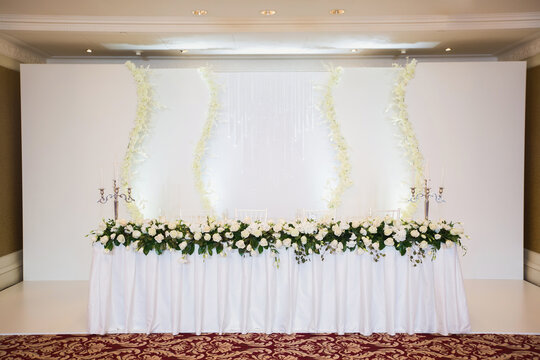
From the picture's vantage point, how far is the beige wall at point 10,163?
6.67 meters

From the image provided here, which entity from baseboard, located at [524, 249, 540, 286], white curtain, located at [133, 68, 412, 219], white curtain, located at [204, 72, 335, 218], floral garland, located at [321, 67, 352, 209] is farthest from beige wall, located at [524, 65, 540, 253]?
white curtain, located at [204, 72, 335, 218]

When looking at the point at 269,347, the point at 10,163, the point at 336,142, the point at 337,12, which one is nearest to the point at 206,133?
the point at 336,142

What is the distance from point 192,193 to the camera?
7.12 meters

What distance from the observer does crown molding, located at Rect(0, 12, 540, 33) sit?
621 cm

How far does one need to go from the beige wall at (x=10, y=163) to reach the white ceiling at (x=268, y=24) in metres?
0.76

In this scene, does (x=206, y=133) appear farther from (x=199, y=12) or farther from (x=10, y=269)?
(x=10, y=269)

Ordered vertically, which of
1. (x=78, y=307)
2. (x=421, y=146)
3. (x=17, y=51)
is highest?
(x=17, y=51)

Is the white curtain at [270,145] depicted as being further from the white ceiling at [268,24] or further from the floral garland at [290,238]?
the floral garland at [290,238]

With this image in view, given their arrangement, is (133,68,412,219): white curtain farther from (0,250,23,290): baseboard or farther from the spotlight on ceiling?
(0,250,23,290): baseboard

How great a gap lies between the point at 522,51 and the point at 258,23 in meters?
4.31

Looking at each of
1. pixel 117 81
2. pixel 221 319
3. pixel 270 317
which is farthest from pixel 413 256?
pixel 117 81

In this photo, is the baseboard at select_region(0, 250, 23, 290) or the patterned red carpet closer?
the patterned red carpet

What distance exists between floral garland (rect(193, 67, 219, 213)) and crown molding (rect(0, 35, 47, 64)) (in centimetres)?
291

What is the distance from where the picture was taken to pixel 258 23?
6398 millimetres
